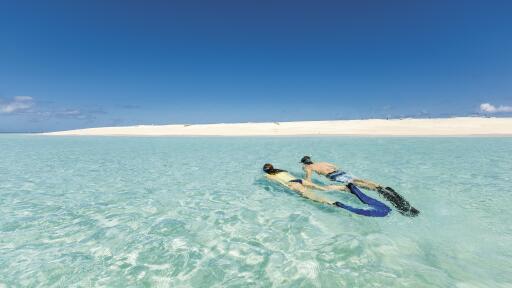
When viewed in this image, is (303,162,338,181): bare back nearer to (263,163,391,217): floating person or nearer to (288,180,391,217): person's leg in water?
(263,163,391,217): floating person

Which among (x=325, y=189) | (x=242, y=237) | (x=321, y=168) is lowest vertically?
(x=242, y=237)

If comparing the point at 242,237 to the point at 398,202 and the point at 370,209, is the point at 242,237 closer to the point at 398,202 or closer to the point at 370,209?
the point at 370,209

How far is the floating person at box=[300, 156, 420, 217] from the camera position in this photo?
8.38 m

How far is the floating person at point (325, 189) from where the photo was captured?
8.06 m

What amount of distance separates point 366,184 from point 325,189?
1.58 metres

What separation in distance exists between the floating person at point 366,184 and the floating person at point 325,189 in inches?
Result: 16.5

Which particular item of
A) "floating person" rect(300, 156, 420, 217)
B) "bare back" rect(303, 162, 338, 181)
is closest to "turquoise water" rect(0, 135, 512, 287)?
"floating person" rect(300, 156, 420, 217)

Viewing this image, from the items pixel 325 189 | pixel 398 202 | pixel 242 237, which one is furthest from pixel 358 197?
pixel 242 237

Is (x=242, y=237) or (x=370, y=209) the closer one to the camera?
(x=242, y=237)

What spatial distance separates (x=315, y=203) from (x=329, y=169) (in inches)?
137

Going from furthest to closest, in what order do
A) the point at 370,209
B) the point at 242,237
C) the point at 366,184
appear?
the point at 366,184, the point at 370,209, the point at 242,237

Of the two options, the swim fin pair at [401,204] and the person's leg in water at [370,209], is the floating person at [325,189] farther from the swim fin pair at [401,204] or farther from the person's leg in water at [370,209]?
the swim fin pair at [401,204]

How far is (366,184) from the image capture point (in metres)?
10.7

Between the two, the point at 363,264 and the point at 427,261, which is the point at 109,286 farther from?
the point at 427,261
